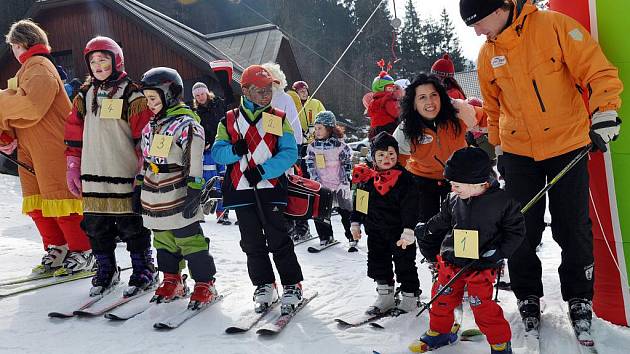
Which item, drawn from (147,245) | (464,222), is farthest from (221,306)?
(464,222)

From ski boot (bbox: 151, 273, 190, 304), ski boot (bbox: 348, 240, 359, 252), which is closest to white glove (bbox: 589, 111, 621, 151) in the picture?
→ ski boot (bbox: 151, 273, 190, 304)

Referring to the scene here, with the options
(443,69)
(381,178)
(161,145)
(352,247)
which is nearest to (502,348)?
(381,178)

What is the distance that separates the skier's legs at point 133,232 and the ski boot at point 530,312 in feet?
9.34

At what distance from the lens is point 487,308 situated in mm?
2516

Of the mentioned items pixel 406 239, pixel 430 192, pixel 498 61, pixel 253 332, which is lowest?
pixel 253 332

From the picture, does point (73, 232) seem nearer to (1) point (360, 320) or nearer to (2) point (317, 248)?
(2) point (317, 248)

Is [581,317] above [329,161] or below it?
below

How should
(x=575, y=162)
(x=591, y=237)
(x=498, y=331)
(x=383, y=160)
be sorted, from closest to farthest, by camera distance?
(x=498, y=331)
(x=575, y=162)
(x=591, y=237)
(x=383, y=160)

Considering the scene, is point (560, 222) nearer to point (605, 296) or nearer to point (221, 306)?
point (605, 296)

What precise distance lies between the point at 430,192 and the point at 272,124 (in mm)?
1200

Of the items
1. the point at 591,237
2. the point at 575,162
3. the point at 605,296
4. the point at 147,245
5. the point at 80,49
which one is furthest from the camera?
the point at 80,49

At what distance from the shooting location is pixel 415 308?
11.2ft

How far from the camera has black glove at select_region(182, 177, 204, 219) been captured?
11.5 ft

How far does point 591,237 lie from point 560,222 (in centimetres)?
19
